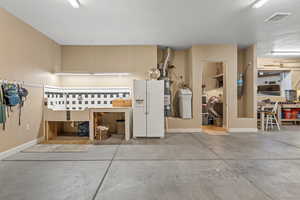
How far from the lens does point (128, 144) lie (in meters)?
4.50

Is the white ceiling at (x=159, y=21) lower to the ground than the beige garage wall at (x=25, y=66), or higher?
higher

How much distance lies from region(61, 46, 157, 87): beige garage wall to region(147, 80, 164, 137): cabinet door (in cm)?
99

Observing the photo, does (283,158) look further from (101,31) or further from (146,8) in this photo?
(101,31)

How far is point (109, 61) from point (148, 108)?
7.39 ft

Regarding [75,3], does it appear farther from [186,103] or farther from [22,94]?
[186,103]

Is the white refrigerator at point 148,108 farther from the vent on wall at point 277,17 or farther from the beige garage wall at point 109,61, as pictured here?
the vent on wall at point 277,17

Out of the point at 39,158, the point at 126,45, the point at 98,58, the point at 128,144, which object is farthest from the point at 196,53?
the point at 39,158

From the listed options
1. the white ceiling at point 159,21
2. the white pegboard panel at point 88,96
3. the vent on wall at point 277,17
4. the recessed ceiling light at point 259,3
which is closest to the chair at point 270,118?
the white ceiling at point 159,21

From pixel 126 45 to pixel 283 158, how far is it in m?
5.23

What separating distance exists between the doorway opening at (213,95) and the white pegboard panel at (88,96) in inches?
152

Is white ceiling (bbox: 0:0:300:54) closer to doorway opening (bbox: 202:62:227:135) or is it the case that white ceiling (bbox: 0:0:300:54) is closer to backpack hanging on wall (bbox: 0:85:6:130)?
backpack hanging on wall (bbox: 0:85:6:130)

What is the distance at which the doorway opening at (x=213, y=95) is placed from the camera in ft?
24.5

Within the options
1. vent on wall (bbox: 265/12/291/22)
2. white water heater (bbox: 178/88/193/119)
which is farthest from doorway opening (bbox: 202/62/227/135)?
vent on wall (bbox: 265/12/291/22)

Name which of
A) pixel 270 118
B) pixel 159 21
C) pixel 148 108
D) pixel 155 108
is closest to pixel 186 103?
pixel 155 108
